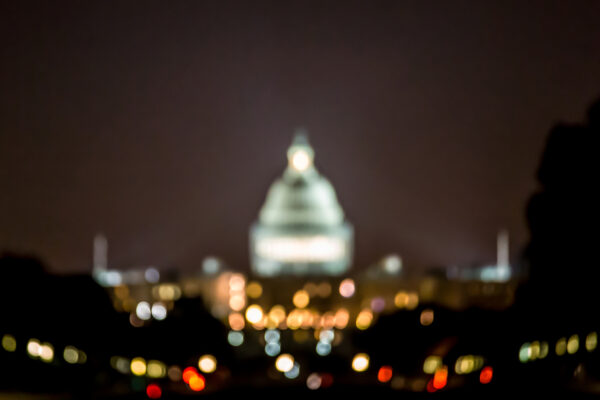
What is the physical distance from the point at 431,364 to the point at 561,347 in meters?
4.28

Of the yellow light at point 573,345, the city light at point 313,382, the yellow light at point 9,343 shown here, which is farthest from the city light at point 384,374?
the yellow light at point 9,343

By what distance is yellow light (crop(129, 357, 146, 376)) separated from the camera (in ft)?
160

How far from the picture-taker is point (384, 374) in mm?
49062

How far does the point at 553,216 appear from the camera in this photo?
4578 centimetres

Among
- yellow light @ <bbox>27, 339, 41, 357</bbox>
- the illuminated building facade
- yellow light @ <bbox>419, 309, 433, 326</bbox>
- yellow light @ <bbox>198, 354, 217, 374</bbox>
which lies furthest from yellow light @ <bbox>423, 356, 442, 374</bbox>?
the illuminated building facade

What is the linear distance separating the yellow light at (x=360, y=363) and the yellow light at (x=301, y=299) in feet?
210

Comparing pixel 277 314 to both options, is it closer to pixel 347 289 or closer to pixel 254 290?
pixel 254 290

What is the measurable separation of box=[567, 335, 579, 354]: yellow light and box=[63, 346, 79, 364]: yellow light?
1587 cm

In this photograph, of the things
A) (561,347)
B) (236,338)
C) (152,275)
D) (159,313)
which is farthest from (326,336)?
(152,275)

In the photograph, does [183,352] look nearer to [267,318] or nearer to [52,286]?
[52,286]

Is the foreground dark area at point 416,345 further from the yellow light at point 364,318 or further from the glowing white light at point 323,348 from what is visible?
the yellow light at point 364,318

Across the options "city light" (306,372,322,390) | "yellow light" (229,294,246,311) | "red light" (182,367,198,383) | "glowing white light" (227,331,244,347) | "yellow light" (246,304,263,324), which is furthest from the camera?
"yellow light" (229,294,246,311)

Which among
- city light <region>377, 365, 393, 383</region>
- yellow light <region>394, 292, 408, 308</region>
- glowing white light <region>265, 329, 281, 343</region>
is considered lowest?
city light <region>377, 365, 393, 383</region>

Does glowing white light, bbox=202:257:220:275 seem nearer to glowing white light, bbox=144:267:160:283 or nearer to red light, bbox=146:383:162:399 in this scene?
glowing white light, bbox=144:267:160:283
